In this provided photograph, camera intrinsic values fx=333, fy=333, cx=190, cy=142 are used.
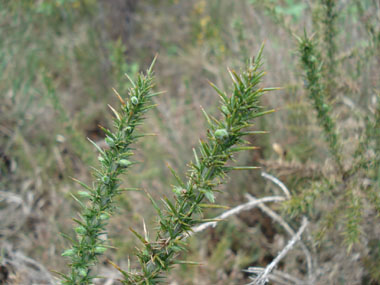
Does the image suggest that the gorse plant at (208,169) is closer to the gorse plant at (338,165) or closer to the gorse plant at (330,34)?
the gorse plant at (338,165)

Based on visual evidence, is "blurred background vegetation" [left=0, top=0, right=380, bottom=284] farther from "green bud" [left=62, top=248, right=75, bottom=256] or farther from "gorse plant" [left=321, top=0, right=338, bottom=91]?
"green bud" [left=62, top=248, right=75, bottom=256]

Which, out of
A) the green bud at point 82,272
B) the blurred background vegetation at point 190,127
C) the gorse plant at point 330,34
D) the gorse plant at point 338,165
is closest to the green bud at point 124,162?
the blurred background vegetation at point 190,127

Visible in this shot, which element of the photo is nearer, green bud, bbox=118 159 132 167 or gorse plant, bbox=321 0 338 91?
green bud, bbox=118 159 132 167

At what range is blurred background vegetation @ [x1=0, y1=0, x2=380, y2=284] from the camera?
1.78 meters

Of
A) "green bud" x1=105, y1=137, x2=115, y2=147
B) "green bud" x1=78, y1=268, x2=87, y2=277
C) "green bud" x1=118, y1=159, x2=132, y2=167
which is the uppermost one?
"green bud" x1=105, y1=137, x2=115, y2=147

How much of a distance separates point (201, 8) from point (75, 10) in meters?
1.71

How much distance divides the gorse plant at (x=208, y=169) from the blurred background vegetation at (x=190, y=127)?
13cm

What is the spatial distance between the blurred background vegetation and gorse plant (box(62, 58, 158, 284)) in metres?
0.12

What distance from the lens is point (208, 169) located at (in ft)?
3.25

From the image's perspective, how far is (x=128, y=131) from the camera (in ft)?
3.55

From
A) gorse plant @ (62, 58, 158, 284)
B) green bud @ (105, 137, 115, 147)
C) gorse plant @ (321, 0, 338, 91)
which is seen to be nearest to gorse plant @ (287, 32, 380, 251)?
gorse plant @ (321, 0, 338, 91)

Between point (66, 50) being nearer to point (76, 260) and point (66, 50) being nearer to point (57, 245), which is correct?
point (57, 245)

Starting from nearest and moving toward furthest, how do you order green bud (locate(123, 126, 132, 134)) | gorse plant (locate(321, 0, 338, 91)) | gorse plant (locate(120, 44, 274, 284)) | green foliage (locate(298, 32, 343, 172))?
gorse plant (locate(120, 44, 274, 284)), green bud (locate(123, 126, 132, 134)), green foliage (locate(298, 32, 343, 172)), gorse plant (locate(321, 0, 338, 91))

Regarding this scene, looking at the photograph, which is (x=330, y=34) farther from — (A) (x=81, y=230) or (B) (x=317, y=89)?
(A) (x=81, y=230)
